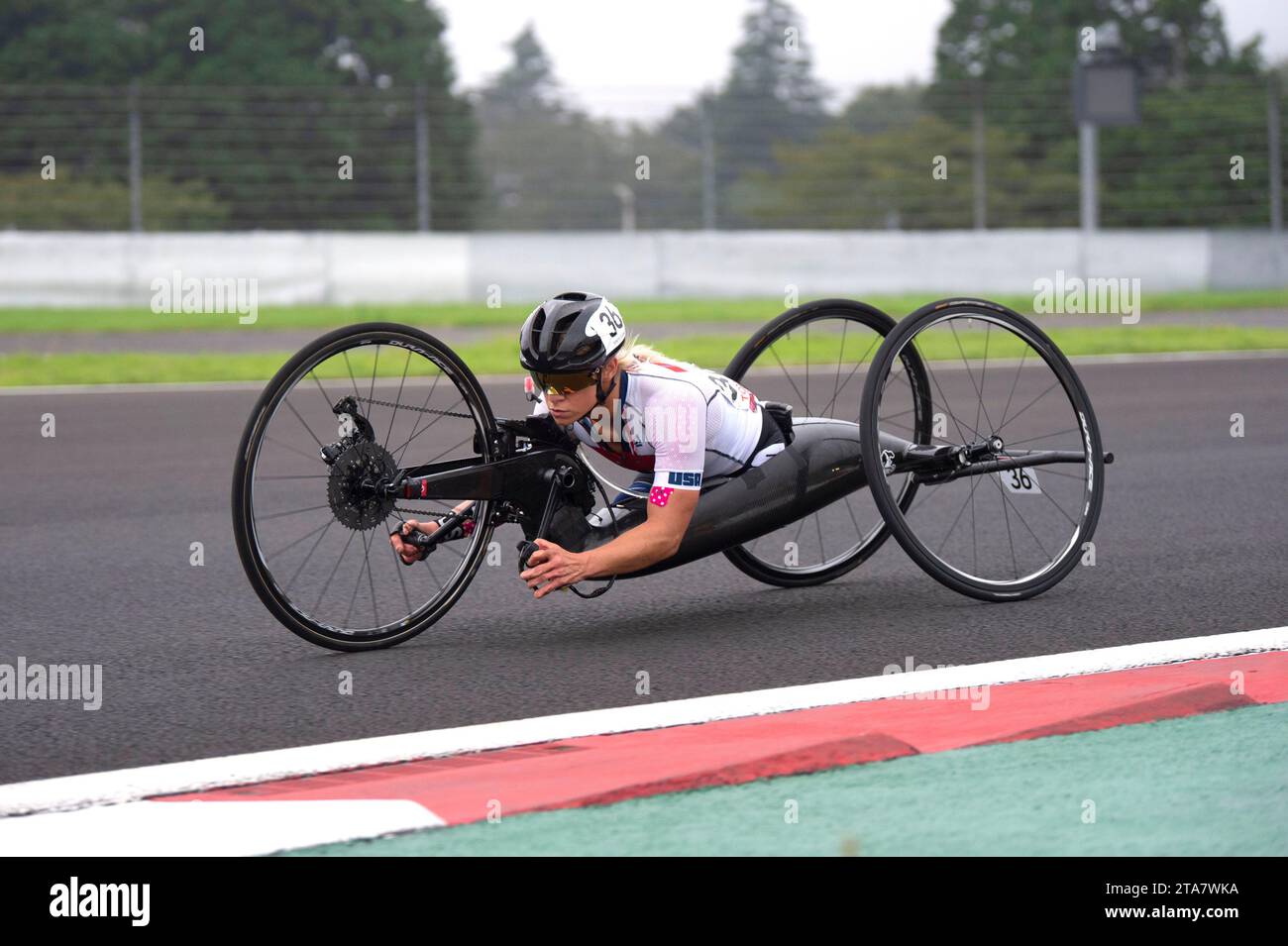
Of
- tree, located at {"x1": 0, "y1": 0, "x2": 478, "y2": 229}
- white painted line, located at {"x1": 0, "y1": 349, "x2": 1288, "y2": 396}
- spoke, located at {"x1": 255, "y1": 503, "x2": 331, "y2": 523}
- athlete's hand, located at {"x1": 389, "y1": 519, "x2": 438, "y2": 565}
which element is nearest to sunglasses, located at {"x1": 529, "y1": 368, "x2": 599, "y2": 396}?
athlete's hand, located at {"x1": 389, "y1": 519, "x2": 438, "y2": 565}

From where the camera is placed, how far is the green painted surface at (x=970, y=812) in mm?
3289

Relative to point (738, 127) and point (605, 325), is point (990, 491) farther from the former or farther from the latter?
point (738, 127)

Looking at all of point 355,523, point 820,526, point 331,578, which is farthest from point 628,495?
point 820,526

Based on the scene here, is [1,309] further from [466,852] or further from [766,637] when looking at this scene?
[466,852]

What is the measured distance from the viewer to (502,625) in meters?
5.56

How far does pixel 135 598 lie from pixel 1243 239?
2500cm

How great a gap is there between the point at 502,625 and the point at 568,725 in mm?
1374

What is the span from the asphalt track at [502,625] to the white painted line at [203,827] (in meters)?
0.46

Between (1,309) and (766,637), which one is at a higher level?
(1,309)

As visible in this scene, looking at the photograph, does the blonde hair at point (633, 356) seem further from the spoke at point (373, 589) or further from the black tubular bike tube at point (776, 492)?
the spoke at point (373, 589)

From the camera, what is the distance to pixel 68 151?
84.8 ft

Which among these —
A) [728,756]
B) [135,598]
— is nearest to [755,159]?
[135,598]

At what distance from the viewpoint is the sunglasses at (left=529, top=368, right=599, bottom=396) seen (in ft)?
16.6
